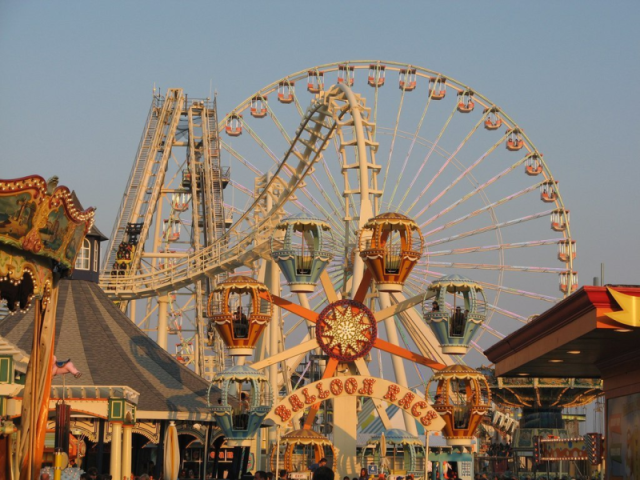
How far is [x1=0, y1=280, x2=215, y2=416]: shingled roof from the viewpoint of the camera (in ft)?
110

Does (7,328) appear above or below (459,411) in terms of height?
above

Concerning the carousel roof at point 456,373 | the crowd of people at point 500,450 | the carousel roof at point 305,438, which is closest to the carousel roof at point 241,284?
the carousel roof at point 305,438

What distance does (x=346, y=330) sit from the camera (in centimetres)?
3206

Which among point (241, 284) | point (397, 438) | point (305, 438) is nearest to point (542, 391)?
point (397, 438)

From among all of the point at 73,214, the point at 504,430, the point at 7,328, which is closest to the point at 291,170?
the point at 7,328

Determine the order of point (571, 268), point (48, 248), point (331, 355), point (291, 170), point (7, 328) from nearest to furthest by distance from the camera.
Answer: point (48, 248) → point (331, 355) → point (7, 328) → point (291, 170) → point (571, 268)

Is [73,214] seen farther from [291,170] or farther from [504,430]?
[504,430]

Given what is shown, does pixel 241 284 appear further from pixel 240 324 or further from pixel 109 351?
pixel 109 351

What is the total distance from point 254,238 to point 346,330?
29.0ft

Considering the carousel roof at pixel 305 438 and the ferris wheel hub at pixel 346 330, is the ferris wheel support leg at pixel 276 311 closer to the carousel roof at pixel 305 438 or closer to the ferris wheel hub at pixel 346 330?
the ferris wheel hub at pixel 346 330

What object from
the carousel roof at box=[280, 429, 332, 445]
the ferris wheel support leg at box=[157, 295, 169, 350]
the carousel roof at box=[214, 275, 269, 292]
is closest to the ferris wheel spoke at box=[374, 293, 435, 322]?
the carousel roof at box=[214, 275, 269, 292]

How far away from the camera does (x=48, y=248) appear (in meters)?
16.4

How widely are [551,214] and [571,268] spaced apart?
2.41 metres

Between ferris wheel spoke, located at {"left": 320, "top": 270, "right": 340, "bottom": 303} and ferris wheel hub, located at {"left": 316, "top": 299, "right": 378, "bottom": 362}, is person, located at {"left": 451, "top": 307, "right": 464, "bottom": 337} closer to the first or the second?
ferris wheel hub, located at {"left": 316, "top": 299, "right": 378, "bottom": 362}
